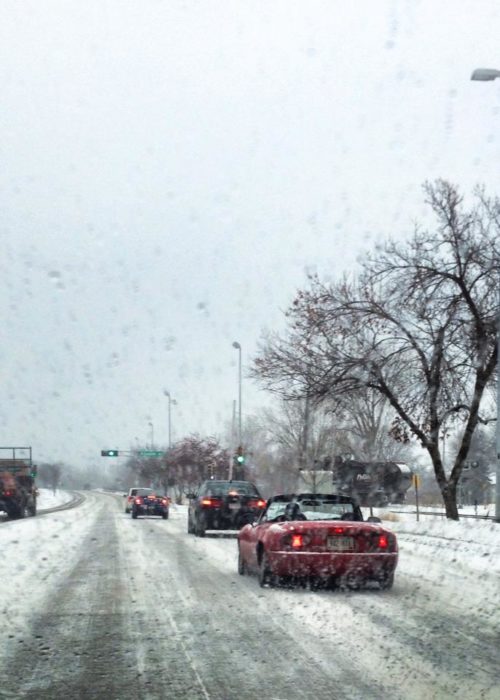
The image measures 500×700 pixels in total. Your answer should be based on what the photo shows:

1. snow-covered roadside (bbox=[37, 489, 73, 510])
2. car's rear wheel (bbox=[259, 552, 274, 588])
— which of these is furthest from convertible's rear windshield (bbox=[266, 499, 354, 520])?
snow-covered roadside (bbox=[37, 489, 73, 510])

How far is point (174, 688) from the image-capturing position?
6.46 meters

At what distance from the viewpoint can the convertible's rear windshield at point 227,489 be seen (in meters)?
24.8

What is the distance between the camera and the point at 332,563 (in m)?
11.6

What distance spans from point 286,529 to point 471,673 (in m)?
5.00

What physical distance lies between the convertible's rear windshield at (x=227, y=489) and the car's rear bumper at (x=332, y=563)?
1309cm

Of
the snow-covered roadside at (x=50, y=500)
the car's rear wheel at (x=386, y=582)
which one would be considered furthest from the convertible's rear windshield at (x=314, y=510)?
the snow-covered roadside at (x=50, y=500)

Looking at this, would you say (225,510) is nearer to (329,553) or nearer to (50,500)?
(329,553)

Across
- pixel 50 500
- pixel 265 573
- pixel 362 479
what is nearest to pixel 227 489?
pixel 265 573

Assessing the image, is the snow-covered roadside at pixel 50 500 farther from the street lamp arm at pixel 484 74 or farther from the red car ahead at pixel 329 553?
the red car ahead at pixel 329 553

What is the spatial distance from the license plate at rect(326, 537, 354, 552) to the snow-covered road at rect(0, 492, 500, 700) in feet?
1.64

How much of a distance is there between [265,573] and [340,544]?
1010 mm

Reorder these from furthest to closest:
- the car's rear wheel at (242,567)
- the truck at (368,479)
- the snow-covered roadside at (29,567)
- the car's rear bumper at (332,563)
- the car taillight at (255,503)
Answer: the truck at (368,479)
the car taillight at (255,503)
the car's rear wheel at (242,567)
the car's rear bumper at (332,563)
the snow-covered roadside at (29,567)

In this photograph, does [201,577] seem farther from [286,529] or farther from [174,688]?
[174,688]

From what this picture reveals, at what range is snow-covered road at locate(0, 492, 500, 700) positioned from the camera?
6531 mm
